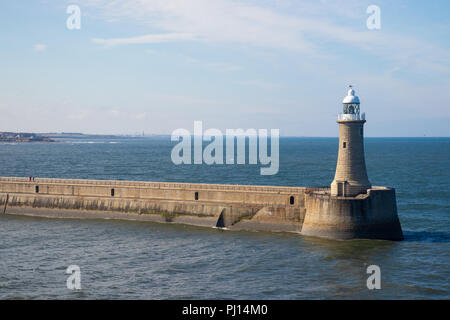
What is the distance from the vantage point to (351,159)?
41.3 m

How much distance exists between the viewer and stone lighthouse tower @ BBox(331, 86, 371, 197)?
40.9 meters

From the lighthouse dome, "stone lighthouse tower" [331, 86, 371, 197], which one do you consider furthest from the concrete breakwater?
the lighthouse dome

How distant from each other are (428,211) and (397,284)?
25.6 metres

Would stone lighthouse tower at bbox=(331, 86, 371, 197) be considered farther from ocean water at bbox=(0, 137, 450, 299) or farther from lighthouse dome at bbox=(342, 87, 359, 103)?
ocean water at bbox=(0, 137, 450, 299)

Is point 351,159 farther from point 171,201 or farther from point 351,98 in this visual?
point 171,201

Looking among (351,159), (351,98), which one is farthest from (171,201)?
(351,98)

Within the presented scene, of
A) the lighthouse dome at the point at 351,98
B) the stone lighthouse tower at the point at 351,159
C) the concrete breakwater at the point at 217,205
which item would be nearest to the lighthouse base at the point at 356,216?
the concrete breakwater at the point at 217,205

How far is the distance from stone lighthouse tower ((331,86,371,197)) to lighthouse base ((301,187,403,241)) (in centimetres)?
81

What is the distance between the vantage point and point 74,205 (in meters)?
52.7

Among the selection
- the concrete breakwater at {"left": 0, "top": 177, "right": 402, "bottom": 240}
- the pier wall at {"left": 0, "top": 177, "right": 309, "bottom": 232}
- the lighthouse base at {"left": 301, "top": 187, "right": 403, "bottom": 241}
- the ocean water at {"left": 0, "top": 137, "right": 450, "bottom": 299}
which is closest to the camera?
the ocean water at {"left": 0, "top": 137, "right": 450, "bottom": 299}

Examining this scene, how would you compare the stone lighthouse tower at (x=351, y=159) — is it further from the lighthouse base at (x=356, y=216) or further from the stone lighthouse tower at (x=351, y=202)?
the lighthouse base at (x=356, y=216)

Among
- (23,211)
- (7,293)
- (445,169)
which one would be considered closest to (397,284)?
(7,293)

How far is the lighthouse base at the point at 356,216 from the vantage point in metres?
39.6

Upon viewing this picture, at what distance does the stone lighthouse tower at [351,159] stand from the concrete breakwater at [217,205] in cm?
104
